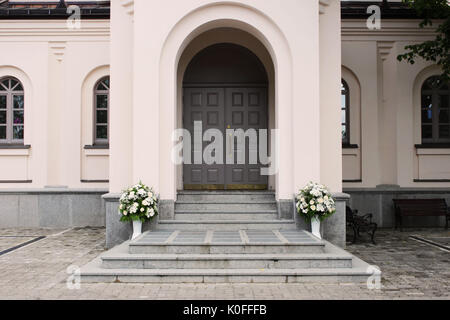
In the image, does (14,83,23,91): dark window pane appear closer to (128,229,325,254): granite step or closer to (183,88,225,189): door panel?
(183,88,225,189): door panel

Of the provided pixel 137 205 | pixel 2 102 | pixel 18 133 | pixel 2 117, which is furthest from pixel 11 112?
pixel 137 205

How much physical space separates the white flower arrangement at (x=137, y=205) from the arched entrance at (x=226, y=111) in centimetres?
279

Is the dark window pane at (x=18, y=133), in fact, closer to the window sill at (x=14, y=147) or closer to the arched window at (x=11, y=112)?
the arched window at (x=11, y=112)

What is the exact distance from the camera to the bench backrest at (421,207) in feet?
33.4

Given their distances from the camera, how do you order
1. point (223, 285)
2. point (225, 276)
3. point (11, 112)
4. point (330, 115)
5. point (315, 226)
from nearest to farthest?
1. point (223, 285)
2. point (225, 276)
3. point (315, 226)
4. point (330, 115)
5. point (11, 112)

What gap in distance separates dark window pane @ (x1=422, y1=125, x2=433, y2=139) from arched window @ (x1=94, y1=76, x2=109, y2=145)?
9.40 metres

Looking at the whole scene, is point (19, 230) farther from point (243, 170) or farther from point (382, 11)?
point (382, 11)

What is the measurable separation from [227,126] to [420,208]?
18.6 ft

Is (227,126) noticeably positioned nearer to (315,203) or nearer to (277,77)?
(277,77)

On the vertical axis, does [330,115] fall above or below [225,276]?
above

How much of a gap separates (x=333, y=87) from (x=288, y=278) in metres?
4.40

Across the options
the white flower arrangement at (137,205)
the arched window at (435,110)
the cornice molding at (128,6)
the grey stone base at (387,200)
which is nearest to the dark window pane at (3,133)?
the cornice molding at (128,6)

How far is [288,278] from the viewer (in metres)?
5.70

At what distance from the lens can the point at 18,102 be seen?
448 inches
